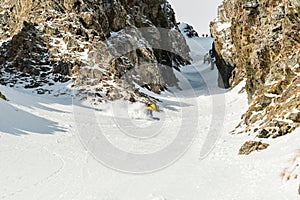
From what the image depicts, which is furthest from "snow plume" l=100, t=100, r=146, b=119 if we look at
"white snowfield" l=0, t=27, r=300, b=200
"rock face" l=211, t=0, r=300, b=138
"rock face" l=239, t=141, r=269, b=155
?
"rock face" l=239, t=141, r=269, b=155

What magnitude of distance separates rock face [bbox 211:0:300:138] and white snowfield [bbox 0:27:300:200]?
1353 millimetres

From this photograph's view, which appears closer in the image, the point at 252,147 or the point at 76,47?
the point at 252,147

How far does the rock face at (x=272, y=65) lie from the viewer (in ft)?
50.1

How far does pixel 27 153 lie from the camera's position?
1393 centimetres

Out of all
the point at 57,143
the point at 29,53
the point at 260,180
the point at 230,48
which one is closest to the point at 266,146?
the point at 260,180

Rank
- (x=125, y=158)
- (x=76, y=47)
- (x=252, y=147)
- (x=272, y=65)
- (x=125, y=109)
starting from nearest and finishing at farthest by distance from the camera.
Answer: (x=252, y=147)
(x=125, y=158)
(x=272, y=65)
(x=125, y=109)
(x=76, y=47)

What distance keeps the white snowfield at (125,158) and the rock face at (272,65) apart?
1.35 metres

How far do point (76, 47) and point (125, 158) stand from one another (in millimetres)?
23976

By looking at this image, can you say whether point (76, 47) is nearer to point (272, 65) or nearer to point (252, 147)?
point (272, 65)

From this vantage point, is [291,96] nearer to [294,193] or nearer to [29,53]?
[294,193]

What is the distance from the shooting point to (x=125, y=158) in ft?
47.4

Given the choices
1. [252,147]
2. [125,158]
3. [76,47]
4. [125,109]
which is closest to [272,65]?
[252,147]

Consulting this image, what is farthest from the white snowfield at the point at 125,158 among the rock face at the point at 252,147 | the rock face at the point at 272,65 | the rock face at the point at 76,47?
the rock face at the point at 76,47

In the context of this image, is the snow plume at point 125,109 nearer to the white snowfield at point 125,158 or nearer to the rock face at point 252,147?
the white snowfield at point 125,158
